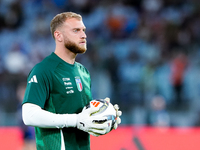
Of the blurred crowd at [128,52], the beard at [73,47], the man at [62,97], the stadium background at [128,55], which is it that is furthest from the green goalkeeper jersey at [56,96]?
the blurred crowd at [128,52]

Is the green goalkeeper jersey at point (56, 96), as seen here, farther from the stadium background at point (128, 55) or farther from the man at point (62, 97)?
the stadium background at point (128, 55)

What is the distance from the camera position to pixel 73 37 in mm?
3354

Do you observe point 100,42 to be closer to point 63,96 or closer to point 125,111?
point 125,111

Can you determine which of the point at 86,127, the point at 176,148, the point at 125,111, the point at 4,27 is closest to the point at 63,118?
the point at 86,127

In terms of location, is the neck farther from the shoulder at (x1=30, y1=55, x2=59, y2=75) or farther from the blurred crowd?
the blurred crowd

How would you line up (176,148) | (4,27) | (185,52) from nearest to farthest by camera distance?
1. (176,148)
2. (185,52)
3. (4,27)

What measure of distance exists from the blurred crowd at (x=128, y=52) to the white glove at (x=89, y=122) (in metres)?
4.24

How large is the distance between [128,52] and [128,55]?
16 centimetres

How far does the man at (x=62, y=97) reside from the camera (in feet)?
9.84

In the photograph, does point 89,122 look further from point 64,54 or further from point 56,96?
point 64,54

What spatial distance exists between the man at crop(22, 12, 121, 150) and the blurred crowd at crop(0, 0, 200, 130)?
388 centimetres

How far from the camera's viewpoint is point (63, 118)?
3008 mm

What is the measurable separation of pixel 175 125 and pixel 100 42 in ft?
11.1

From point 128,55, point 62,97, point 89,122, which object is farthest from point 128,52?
point 89,122
